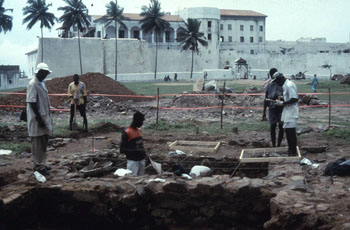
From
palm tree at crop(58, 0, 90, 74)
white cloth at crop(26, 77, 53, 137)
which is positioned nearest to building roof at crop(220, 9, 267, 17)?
palm tree at crop(58, 0, 90, 74)

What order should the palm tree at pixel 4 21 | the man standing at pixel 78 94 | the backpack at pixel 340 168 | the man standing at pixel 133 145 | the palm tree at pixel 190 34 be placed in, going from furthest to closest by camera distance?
the palm tree at pixel 190 34, the palm tree at pixel 4 21, the man standing at pixel 78 94, the man standing at pixel 133 145, the backpack at pixel 340 168

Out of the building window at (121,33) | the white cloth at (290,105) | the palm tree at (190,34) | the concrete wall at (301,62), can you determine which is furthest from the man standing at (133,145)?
the building window at (121,33)

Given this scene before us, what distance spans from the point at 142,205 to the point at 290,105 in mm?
3486

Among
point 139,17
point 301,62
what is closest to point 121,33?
point 139,17

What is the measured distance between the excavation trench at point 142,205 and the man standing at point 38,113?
2.52 ft

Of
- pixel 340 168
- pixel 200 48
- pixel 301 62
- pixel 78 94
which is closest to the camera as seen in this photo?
pixel 340 168

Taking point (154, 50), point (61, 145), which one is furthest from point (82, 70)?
point (61, 145)

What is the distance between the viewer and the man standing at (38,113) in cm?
681

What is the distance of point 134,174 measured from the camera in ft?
23.7

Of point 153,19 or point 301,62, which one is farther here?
point 301,62

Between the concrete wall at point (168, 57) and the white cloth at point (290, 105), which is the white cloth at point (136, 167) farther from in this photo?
the concrete wall at point (168, 57)

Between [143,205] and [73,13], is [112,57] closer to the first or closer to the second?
[73,13]

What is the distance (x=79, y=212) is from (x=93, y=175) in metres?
1.22

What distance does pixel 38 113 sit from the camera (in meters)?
6.82
